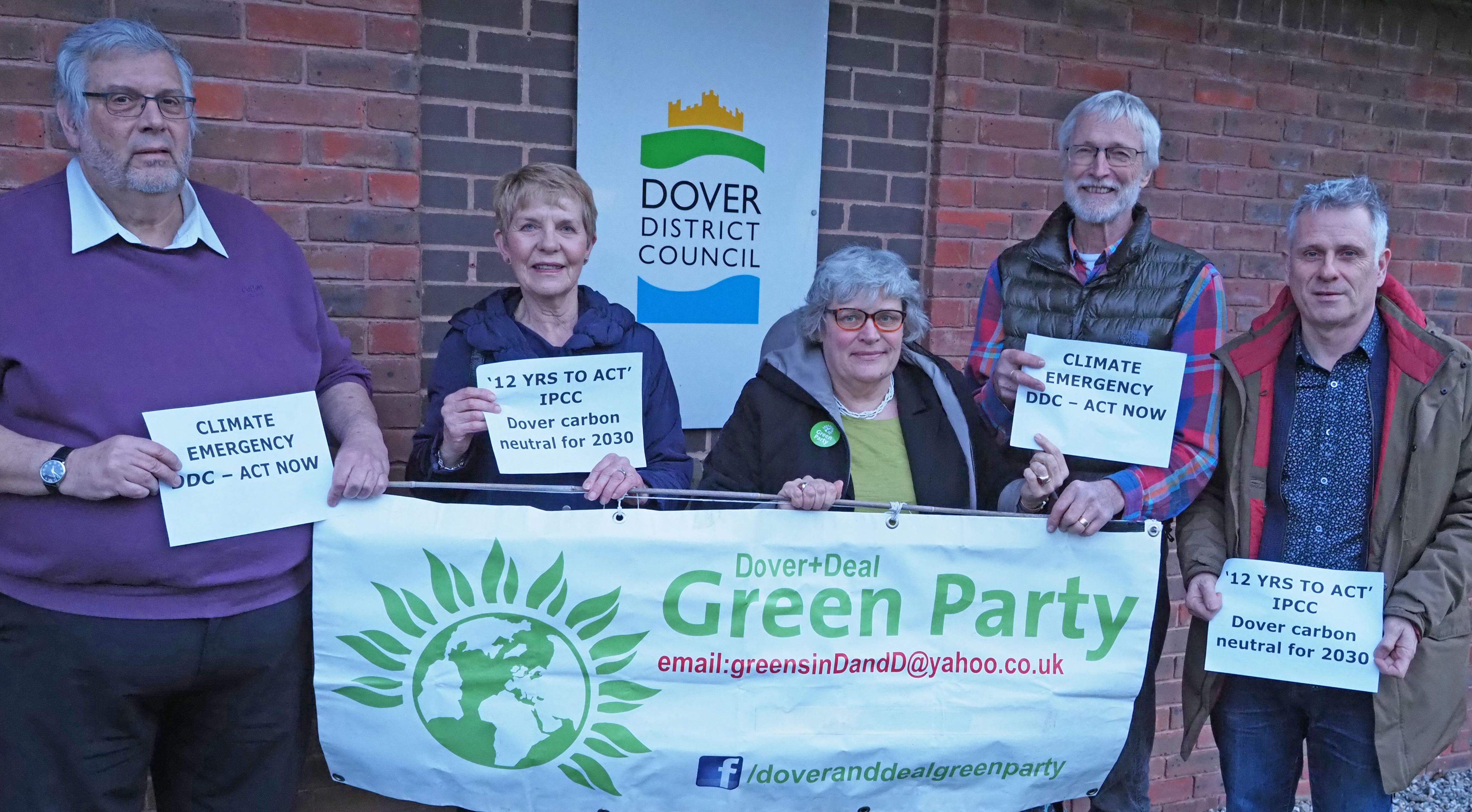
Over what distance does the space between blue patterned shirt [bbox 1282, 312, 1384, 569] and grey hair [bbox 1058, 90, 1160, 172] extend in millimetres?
658

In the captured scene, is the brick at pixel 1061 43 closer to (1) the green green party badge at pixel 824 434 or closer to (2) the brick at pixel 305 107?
(1) the green green party badge at pixel 824 434

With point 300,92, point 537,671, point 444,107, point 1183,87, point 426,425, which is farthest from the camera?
point 1183,87

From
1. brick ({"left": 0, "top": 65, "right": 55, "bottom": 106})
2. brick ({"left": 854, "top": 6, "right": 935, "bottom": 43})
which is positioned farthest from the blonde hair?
brick ({"left": 854, "top": 6, "right": 935, "bottom": 43})

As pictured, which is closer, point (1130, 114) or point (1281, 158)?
point (1130, 114)

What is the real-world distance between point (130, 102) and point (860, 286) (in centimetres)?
173

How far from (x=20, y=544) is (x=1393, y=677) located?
317 centimetres

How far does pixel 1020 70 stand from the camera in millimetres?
4059

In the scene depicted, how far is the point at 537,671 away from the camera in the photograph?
8.68 feet

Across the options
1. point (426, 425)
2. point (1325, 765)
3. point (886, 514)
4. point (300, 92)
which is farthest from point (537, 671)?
point (1325, 765)

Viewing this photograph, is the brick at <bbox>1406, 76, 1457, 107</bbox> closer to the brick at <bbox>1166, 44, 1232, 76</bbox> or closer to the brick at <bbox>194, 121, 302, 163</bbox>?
the brick at <bbox>1166, 44, 1232, 76</bbox>

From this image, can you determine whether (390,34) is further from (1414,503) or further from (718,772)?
(1414,503)

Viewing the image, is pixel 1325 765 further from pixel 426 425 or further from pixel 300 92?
pixel 300 92

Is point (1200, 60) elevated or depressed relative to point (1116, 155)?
elevated

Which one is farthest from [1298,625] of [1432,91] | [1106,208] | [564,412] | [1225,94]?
[1432,91]
